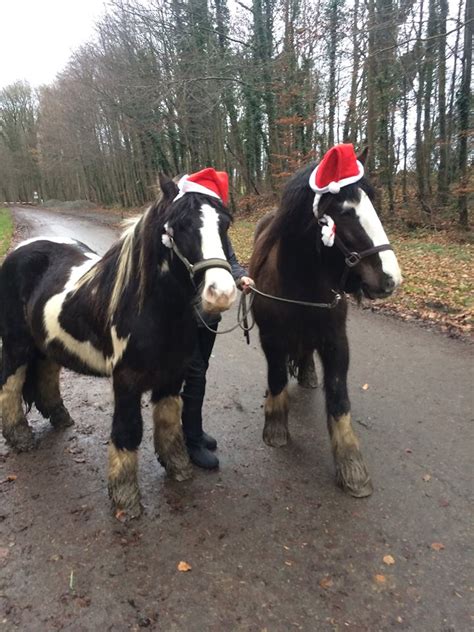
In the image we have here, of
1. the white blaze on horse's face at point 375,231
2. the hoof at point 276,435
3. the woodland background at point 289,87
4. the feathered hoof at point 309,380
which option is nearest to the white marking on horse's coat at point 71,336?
the hoof at point 276,435

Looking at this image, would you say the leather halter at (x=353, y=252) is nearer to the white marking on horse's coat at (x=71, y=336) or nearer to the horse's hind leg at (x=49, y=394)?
the white marking on horse's coat at (x=71, y=336)

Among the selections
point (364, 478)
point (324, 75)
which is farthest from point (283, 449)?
point (324, 75)

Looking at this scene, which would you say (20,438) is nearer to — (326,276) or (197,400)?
(197,400)

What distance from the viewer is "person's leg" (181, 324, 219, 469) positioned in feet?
10.5

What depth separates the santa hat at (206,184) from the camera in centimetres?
230

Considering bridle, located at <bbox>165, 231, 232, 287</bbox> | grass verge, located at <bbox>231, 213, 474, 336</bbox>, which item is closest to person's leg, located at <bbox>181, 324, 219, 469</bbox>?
bridle, located at <bbox>165, 231, 232, 287</bbox>

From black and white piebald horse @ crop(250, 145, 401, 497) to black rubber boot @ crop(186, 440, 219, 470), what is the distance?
533mm

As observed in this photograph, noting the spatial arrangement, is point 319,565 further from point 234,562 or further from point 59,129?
point 59,129

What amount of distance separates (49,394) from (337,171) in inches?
117

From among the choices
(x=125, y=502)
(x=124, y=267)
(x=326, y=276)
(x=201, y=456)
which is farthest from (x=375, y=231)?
(x=125, y=502)

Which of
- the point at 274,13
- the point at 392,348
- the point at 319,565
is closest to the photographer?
the point at 319,565

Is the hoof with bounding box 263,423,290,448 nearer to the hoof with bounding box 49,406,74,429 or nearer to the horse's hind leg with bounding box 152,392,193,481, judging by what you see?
the horse's hind leg with bounding box 152,392,193,481

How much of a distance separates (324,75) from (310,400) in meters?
14.6

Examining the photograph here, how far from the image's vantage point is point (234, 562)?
7.80 feet
